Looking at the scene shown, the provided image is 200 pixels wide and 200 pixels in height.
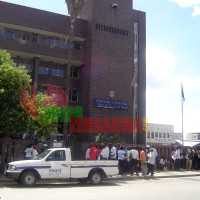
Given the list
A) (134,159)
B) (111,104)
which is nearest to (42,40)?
(111,104)

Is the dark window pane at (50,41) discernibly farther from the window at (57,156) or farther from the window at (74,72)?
the window at (57,156)

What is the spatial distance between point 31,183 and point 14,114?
6.60 meters

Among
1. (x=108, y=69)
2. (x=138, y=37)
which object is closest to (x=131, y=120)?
(x=108, y=69)

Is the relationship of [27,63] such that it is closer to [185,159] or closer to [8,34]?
[8,34]

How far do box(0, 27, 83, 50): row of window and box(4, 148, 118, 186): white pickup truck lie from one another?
18484 millimetres

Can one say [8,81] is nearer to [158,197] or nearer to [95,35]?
[158,197]

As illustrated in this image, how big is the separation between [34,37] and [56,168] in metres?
20.0

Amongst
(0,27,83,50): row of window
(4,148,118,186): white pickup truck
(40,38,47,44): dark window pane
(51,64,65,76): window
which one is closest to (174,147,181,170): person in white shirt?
(4,148,118,186): white pickup truck

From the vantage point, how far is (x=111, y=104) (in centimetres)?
2950

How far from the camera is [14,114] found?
17859mm

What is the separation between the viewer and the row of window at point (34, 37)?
28312 mm

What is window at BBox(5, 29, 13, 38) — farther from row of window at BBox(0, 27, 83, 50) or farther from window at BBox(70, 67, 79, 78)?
window at BBox(70, 67, 79, 78)

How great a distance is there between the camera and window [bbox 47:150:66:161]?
13000 mm

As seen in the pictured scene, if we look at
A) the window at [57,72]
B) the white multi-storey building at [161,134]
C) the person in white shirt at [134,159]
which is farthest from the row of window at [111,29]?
the white multi-storey building at [161,134]
